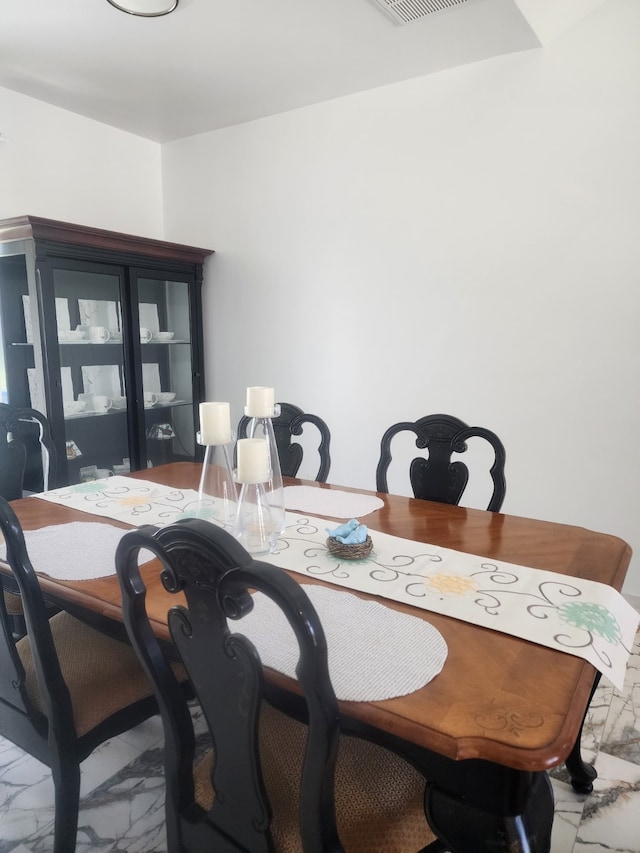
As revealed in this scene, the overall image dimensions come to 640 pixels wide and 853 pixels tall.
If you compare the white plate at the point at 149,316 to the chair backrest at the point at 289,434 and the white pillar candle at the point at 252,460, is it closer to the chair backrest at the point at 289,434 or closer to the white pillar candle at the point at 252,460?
the chair backrest at the point at 289,434

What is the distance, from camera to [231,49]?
93.4 inches

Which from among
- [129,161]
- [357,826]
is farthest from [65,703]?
[129,161]

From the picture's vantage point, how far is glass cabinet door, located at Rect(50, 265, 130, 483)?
2744 mm

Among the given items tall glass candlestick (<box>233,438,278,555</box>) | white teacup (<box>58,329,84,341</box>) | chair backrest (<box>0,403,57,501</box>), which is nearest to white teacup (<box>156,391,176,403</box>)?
white teacup (<box>58,329,84,341</box>)

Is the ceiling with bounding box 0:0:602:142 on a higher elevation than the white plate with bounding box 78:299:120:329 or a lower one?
higher

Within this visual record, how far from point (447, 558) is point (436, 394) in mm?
1561

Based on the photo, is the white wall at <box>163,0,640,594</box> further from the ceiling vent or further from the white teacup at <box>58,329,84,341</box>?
the white teacup at <box>58,329,84,341</box>

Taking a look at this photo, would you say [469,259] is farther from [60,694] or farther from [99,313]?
[60,694]

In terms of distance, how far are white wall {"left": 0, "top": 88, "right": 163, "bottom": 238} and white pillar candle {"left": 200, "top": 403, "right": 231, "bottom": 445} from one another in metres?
2.11

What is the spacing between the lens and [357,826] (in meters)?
0.93

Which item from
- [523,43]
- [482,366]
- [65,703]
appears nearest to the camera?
[65,703]

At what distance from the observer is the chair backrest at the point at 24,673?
1.02m

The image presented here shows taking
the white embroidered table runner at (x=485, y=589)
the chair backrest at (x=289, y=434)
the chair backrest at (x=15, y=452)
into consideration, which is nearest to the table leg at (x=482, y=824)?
the white embroidered table runner at (x=485, y=589)

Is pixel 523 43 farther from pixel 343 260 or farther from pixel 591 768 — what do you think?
pixel 591 768
